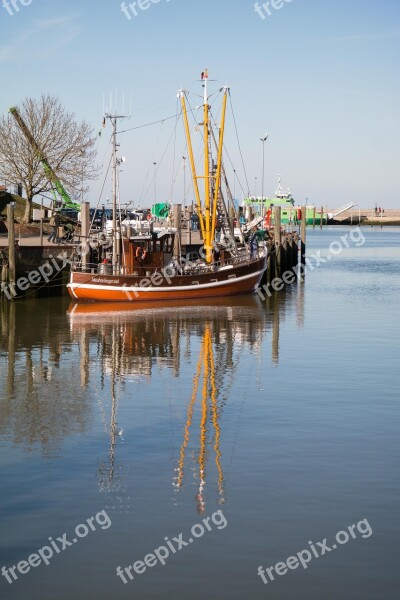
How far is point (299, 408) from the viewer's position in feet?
64.5

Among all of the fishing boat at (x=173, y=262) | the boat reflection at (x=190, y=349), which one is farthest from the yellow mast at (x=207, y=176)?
the boat reflection at (x=190, y=349)

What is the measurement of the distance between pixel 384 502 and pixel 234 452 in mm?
3337

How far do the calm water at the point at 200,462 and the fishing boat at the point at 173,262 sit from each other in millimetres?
10318

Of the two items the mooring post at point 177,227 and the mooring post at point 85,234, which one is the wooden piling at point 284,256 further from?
the mooring post at point 85,234

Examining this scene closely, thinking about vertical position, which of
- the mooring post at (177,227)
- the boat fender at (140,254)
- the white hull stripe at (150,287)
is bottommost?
the white hull stripe at (150,287)

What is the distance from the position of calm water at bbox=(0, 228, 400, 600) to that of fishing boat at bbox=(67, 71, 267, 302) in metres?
10.3

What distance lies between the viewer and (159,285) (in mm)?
42312

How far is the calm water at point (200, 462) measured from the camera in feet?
36.8

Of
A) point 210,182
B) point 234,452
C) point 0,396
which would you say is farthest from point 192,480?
point 210,182

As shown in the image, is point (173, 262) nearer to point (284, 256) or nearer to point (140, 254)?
point (140, 254)

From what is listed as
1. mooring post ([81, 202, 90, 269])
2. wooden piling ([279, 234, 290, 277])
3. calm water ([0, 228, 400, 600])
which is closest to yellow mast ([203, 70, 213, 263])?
mooring post ([81, 202, 90, 269])

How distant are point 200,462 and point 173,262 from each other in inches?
1121

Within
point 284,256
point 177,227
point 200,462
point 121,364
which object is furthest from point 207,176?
point 200,462

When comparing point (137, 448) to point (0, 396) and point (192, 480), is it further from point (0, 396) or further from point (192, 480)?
point (0, 396)
